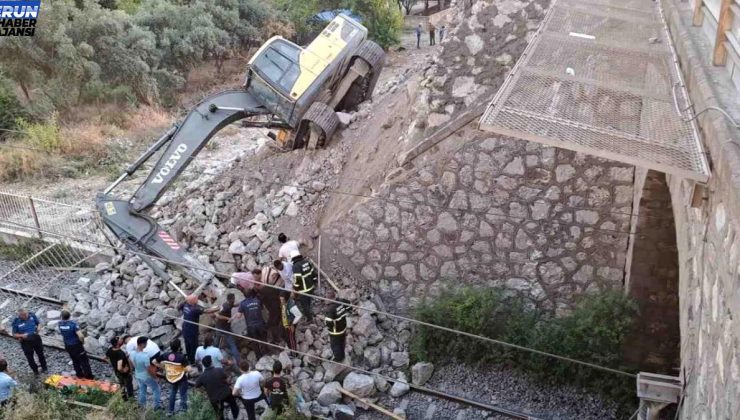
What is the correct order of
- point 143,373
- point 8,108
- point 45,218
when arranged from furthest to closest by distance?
point 8,108 < point 45,218 < point 143,373

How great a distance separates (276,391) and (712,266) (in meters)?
5.31

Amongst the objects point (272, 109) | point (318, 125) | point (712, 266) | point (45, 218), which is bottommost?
point (45, 218)

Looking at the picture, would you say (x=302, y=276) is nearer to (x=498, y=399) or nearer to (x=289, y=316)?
(x=289, y=316)

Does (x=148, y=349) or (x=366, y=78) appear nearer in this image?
(x=148, y=349)

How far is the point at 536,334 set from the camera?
342 inches

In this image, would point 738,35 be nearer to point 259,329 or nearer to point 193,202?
point 259,329

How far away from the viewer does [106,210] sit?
966 centimetres

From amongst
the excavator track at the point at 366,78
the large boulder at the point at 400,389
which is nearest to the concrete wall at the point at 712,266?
the large boulder at the point at 400,389

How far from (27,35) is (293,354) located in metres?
13.7

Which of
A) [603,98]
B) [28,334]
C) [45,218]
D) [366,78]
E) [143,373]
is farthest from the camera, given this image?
[45,218]

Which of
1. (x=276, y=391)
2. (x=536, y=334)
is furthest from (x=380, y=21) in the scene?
(x=276, y=391)

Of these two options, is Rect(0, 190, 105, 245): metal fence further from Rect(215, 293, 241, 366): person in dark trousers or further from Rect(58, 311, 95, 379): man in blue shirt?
Rect(215, 293, 241, 366): person in dark trousers

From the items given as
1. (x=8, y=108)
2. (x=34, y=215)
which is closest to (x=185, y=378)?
(x=34, y=215)

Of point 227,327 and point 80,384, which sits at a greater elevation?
point 227,327
